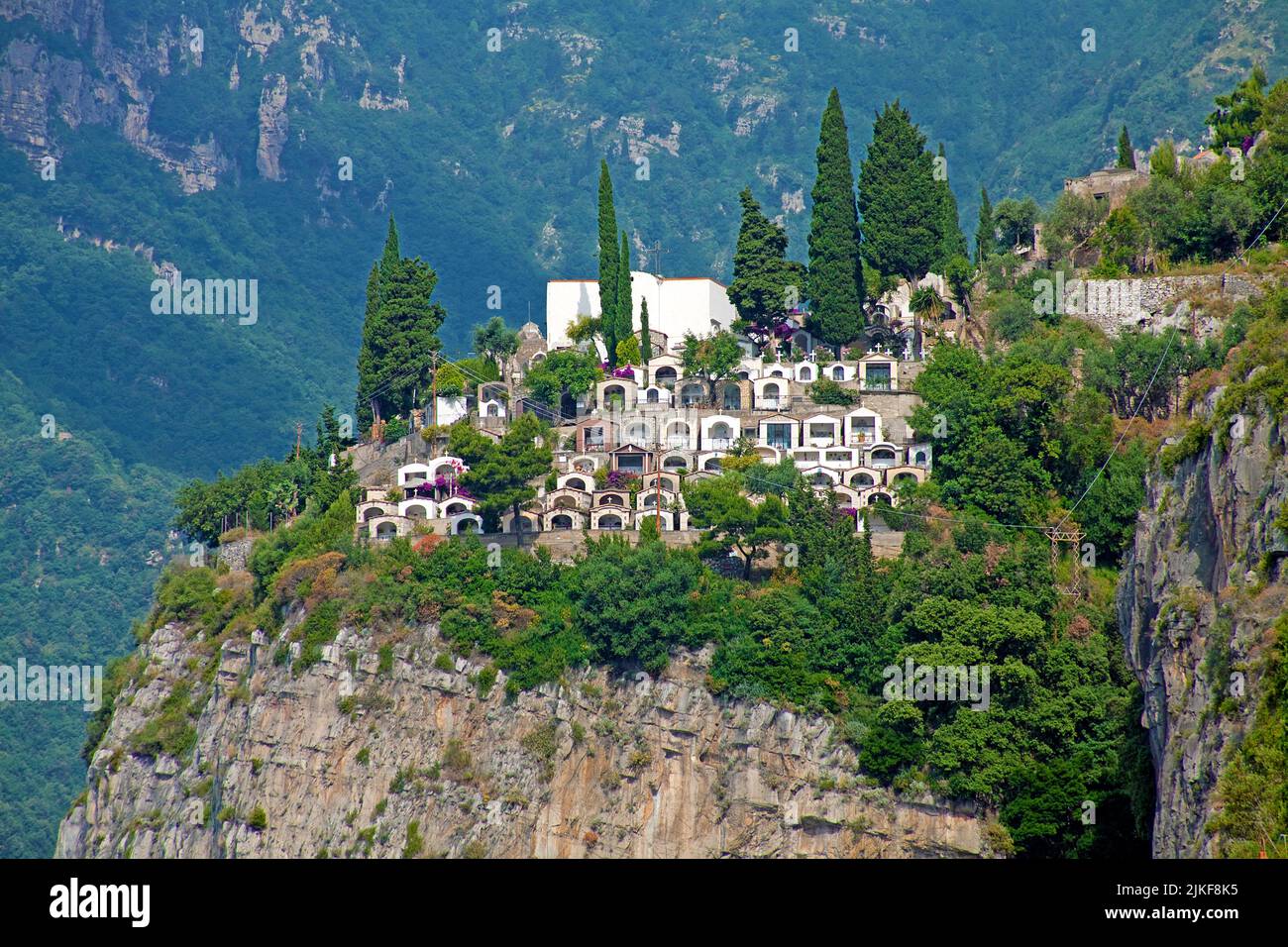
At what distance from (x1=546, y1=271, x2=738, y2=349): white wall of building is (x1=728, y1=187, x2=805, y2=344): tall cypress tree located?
338 cm

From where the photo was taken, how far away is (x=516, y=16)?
199m

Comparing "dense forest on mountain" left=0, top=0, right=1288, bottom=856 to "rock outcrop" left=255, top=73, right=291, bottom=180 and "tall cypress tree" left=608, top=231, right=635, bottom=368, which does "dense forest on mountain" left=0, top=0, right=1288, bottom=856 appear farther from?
"tall cypress tree" left=608, top=231, right=635, bottom=368

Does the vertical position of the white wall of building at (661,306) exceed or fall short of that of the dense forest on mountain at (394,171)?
it falls short

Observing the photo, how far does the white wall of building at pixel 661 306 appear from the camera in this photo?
281 feet

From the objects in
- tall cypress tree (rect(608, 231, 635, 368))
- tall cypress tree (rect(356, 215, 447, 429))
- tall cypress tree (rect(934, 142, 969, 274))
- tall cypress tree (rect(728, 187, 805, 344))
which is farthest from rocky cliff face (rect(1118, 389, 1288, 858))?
tall cypress tree (rect(356, 215, 447, 429))

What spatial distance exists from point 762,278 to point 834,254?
3.64 metres

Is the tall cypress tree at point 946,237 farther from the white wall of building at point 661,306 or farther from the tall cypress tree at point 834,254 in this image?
the white wall of building at point 661,306

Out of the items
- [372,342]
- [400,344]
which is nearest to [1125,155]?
[400,344]

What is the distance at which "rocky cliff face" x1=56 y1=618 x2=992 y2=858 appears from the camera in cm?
6288

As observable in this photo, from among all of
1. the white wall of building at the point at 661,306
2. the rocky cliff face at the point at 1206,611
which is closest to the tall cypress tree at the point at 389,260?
the white wall of building at the point at 661,306

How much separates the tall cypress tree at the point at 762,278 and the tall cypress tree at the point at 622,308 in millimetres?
4046

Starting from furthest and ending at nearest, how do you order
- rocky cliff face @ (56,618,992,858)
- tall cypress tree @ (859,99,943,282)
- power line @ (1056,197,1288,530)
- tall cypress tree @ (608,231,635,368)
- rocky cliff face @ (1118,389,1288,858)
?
tall cypress tree @ (608,231,635,368)
tall cypress tree @ (859,99,943,282)
power line @ (1056,197,1288,530)
rocky cliff face @ (56,618,992,858)
rocky cliff face @ (1118,389,1288,858)

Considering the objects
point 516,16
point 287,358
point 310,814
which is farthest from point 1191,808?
point 516,16
